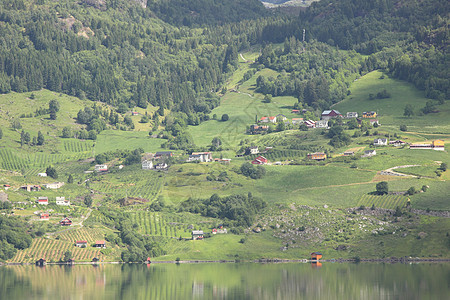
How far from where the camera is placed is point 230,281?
13425 cm

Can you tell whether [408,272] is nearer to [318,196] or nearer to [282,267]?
[282,267]

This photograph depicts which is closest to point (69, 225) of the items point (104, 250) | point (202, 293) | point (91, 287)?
point (104, 250)

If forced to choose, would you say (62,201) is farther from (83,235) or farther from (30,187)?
(83,235)

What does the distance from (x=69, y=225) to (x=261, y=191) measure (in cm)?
4996

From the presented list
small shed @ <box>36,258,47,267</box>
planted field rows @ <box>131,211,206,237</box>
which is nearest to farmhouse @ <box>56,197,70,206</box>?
planted field rows @ <box>131,211,206,237</box>

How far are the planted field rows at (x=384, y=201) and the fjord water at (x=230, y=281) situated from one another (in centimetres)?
2929

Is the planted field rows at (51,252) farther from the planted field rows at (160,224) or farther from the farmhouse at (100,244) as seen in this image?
the planted field rows at (160,224)

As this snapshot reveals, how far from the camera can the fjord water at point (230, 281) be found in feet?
398

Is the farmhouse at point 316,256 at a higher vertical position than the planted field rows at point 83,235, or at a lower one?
lower

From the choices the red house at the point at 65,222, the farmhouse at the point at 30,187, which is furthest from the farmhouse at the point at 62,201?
the red house at the point at 65,222

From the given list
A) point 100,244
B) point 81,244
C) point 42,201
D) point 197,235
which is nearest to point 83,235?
point 81,244

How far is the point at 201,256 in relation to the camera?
16438 cm

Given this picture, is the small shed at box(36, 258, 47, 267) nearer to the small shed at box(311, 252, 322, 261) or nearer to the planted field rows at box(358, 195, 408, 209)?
the small shed at box(311, 252, 322, 261)

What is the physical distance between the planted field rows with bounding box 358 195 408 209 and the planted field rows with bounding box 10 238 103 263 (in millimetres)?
58147
